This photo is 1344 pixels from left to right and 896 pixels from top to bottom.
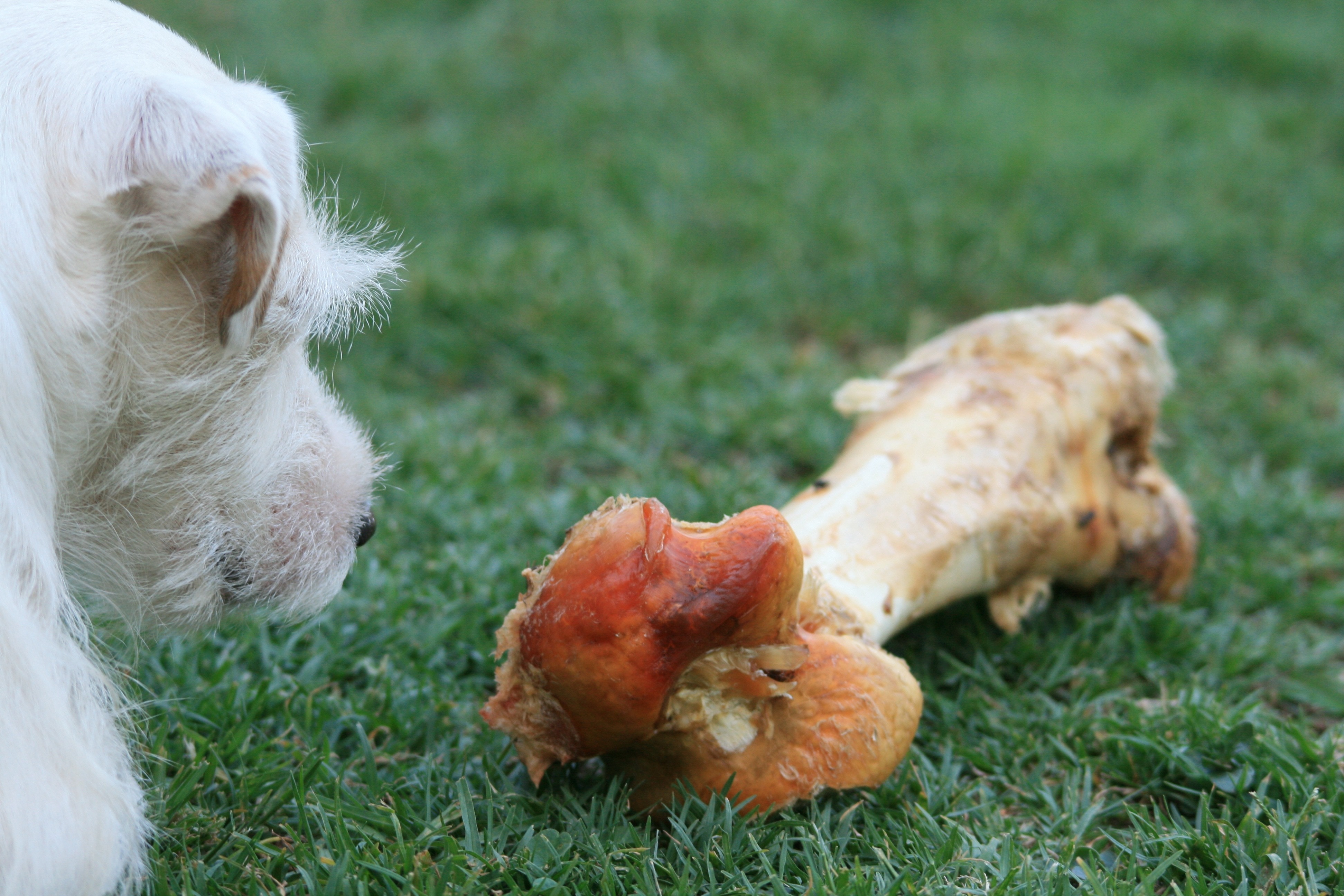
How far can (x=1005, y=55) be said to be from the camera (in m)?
7.54

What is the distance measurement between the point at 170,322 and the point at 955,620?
1990 millimetres

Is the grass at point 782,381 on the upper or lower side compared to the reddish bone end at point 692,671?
lower

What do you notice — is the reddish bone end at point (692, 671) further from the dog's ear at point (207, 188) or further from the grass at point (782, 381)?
the dog's ear at point (207, 188)

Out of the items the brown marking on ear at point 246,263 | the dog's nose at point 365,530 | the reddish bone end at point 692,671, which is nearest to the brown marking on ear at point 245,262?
the brown marking on ear at point 246,263

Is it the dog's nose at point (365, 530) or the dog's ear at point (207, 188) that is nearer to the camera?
the dog's ear at point (207, 188)

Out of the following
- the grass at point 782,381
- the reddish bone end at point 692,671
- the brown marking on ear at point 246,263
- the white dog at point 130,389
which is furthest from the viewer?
the grass at point 782,381

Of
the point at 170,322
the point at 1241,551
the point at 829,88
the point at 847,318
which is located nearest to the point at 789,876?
the point at 170,322

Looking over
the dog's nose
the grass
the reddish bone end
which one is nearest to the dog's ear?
the dog's nose

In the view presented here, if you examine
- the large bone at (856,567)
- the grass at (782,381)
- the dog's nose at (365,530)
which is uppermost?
the dog's nose at (365,530)

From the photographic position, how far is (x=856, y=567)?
2.40m

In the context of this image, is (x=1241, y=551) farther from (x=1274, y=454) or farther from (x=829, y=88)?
(x=829, y=88)

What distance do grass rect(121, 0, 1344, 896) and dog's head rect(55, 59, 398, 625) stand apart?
443 millimetres

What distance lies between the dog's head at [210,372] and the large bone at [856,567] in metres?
0.43

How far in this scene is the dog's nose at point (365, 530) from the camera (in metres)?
2.10
